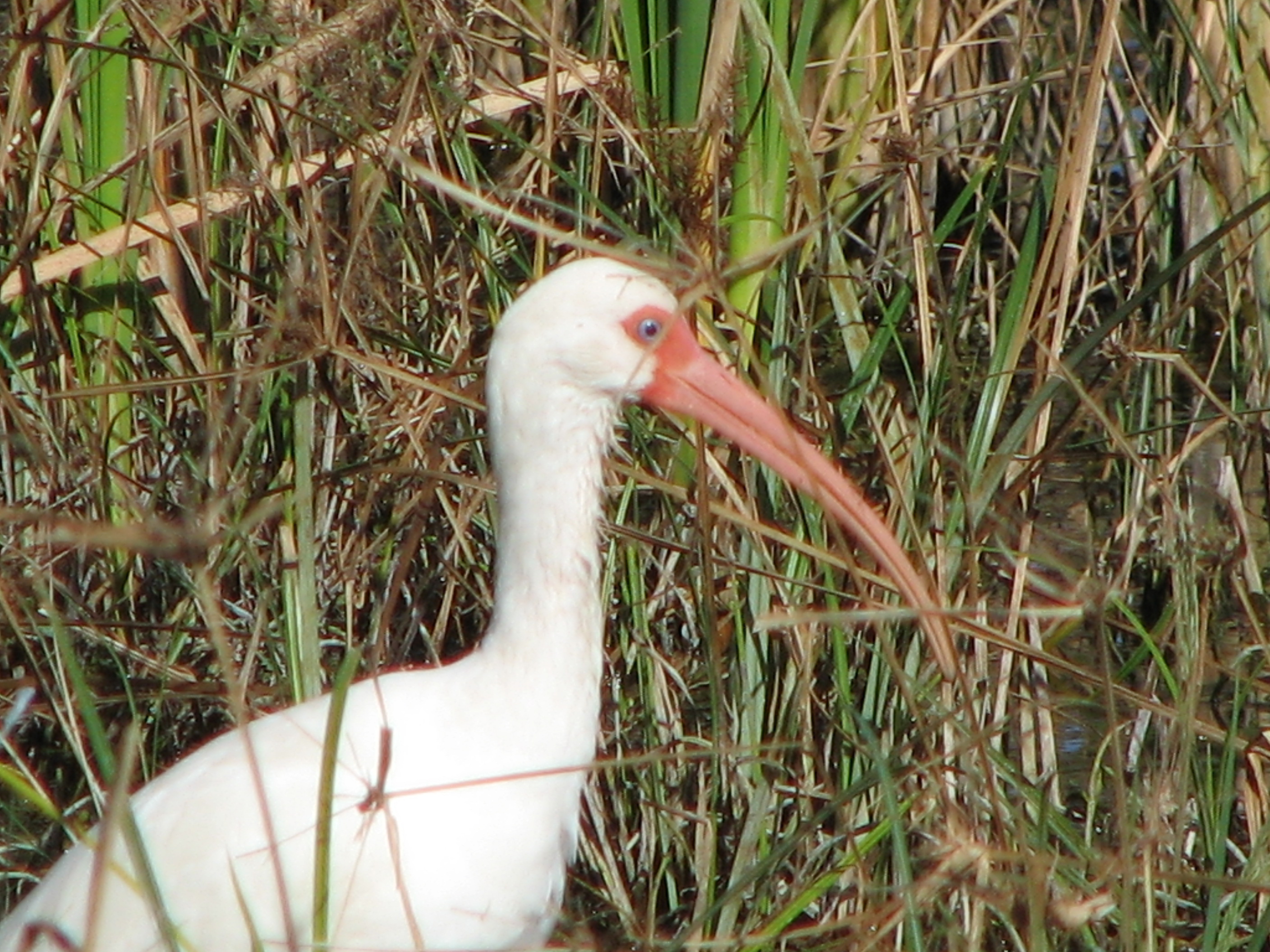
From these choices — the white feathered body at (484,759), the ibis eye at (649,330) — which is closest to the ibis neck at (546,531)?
the white feathered body at (484,759)

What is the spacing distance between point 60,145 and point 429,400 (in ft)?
3.11

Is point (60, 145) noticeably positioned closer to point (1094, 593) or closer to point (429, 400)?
point (429, 400)

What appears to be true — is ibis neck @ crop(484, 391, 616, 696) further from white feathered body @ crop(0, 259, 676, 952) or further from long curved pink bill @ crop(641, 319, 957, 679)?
long curved pink bill @ crop(641, 319, 957, 679)

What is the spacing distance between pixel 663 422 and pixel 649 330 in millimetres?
671

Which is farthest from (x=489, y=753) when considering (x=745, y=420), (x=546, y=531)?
(x=745, y=420)

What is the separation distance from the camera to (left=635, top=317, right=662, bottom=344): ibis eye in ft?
8.21

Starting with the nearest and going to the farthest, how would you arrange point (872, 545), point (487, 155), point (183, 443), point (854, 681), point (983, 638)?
point (983, 638), point (872, 545), point (854, 681), point (183, 443), point (487, 155)

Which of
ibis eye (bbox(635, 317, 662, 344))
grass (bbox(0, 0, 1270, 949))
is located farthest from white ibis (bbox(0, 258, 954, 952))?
grass (bbox(0, 0, 1270, 949))

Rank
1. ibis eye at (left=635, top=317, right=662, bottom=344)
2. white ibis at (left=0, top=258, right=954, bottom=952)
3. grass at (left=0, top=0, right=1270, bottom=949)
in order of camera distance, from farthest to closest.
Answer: grass at (left=0, top=0, right=1270, bottom=949) < ibis eye at (left=635, top=317, right=662, bottom=344) < white ibis at (left=0, top=258, right=954, bottom=952)

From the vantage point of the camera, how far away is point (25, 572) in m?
3.05

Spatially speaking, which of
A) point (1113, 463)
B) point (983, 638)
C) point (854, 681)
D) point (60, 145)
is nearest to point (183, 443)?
point (60, 145)

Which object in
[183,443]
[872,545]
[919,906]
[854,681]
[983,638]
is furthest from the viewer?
[183,443]

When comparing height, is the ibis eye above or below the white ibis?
above

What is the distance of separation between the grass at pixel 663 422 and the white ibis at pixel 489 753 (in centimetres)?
16
